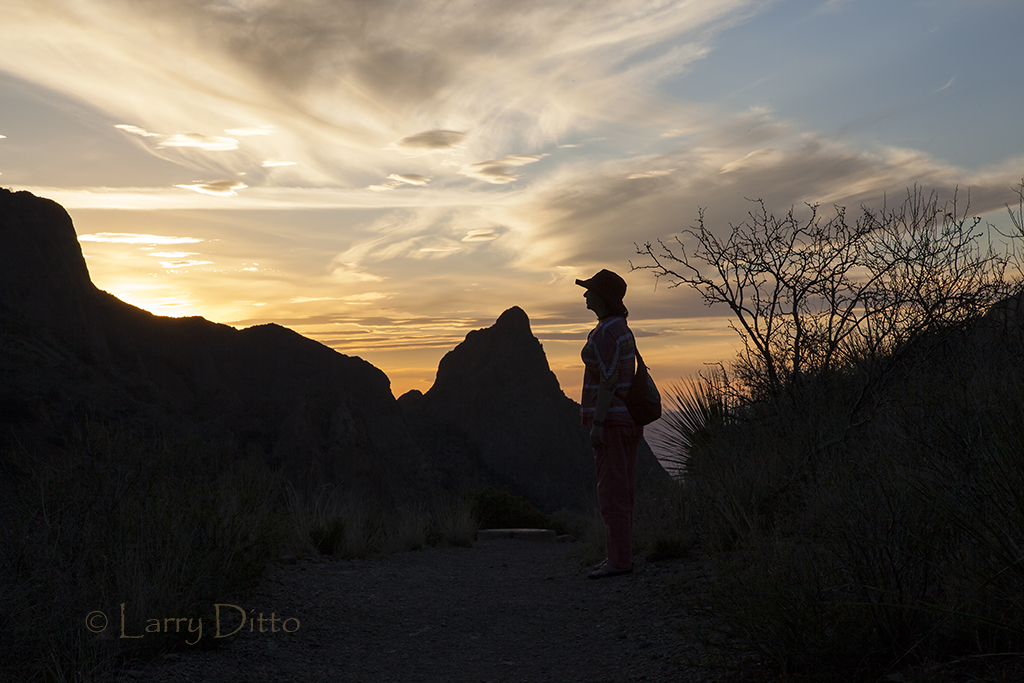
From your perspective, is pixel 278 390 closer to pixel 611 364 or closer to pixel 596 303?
pixel 596 303

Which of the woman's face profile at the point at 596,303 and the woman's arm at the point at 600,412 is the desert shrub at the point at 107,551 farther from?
the woman's face profile at the point at 596,303

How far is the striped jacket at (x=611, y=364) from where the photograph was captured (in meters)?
4.91

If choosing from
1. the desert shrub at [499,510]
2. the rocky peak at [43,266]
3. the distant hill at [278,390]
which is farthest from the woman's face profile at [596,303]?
the rocky peak at [43,266]

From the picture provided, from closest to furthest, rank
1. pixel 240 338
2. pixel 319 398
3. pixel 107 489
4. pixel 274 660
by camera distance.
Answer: pixel 274 660 → pixel 107 489 → pixel 319 398 → pixel 240 338

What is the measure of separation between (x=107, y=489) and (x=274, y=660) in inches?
64.2

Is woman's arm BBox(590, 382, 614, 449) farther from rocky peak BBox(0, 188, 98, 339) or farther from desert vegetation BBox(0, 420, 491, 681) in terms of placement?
rocky peak BBox(0, 188, 98, 339)

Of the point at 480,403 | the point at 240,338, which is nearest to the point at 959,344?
the point at 480,403

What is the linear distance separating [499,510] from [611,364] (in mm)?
7238

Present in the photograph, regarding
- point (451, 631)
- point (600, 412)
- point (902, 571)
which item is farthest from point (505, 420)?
point (902, 571)

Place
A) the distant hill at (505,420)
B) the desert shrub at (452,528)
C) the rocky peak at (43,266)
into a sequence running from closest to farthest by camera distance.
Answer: the desert shrub at (452,528) < the rocky peak at (43,266) < the distant hill at (505,420)

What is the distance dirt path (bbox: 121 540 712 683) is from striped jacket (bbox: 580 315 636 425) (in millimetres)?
1202

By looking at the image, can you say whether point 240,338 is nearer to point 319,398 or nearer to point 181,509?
point 319,398

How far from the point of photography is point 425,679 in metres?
3.42

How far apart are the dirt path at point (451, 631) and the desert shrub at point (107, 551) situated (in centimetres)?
26
